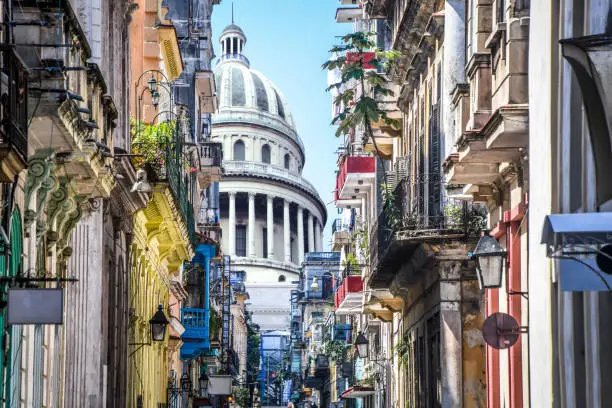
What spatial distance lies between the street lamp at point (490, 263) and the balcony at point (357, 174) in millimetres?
19737

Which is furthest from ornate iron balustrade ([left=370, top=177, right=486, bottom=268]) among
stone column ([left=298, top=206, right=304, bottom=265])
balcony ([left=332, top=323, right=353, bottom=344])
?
stone column ([left=298, top=206, right=304, bottom=265])

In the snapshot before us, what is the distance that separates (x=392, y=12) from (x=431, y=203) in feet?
28.8

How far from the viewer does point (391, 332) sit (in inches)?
1363

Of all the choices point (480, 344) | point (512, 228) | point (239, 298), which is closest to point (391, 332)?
point (480, 344)

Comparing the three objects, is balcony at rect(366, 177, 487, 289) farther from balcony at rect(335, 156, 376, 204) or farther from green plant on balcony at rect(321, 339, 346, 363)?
green plant on balcony at rect(321, 339, 346, 363)

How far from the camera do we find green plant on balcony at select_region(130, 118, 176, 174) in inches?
893

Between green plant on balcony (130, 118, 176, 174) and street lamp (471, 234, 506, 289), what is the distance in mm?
8230

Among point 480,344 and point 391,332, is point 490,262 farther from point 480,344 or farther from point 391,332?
point 391,332

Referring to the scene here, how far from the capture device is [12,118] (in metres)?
10.1

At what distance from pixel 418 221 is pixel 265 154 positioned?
113 meters

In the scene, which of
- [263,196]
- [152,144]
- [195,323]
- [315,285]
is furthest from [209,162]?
[263,196]

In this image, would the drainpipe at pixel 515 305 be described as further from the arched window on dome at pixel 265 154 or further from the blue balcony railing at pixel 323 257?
the arched window on dome at pixel 265 154

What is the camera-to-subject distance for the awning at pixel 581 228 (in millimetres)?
8094

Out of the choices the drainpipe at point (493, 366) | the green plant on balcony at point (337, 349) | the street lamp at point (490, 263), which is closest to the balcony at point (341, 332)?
the green plant on balcony at point (337, 349)
